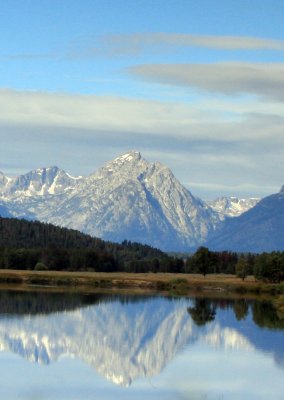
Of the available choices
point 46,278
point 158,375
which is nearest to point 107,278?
point 46,278

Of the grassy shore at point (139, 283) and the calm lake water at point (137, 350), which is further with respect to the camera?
the grassy shore at point (139, 283)

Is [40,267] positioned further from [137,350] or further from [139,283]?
[137,350]

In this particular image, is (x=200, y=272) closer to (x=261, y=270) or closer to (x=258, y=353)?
(x=261, y=270)

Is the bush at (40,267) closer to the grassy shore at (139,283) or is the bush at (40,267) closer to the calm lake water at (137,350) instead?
the grassy shore at (139,283)

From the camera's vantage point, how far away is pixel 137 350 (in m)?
79.5

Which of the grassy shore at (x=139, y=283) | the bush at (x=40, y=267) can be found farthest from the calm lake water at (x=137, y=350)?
the bush at (x=40, y=267)

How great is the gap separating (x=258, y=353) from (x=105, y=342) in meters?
15.2

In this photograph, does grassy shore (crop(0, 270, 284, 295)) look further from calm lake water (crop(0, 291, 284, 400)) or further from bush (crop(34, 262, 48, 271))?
calm lake water (crop(0, 291, 284, 400))

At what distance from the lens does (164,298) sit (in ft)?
456

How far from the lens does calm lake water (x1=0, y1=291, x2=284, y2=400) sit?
5712cm

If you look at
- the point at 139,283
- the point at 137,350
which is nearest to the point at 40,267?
the point at 139,283

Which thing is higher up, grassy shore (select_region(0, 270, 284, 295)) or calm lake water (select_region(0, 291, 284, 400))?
grassy shore (select_region(0, 270, 284, 295))

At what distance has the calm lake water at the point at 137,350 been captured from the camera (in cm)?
5712

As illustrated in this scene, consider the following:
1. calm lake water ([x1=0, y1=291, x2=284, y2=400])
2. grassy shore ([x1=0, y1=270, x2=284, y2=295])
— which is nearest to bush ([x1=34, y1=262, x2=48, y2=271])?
grassy shore ([x1=0, y1=270, x2=284, y2=295])
